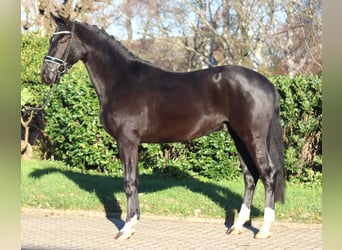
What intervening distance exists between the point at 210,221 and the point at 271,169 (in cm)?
130

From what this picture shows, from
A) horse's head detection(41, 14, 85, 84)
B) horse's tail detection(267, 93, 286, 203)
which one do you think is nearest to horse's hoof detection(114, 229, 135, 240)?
horse's tail detection(267, 93, 286, 203)

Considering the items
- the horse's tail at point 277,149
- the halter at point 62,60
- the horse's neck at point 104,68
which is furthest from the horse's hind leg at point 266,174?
the halter at point 62,60

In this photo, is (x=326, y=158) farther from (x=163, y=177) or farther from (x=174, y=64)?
(x=174, y=64)

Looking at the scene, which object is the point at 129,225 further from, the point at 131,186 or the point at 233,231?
the point at 233,231

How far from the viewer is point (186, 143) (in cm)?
919

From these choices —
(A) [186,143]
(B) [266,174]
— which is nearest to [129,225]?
(B) [266,174]

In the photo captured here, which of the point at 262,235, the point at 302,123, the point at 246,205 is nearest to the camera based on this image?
the point at 262,235

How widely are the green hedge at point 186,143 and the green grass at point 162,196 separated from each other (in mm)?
342

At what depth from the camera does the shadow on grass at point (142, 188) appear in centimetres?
661

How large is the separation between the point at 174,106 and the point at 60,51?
5.19 feet

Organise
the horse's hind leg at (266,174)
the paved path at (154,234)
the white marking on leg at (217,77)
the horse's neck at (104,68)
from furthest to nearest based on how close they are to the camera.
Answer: the horse's neck at (104,68) < the white marking on leg at (217,77) < the horse's hind leg at (266,174) < the paved path at (154,234)

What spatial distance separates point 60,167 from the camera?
10.0 meters

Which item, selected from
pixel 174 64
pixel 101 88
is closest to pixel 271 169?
pixel 101 88

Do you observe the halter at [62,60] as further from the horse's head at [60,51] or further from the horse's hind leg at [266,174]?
the horse's hind leg at [266,174]
